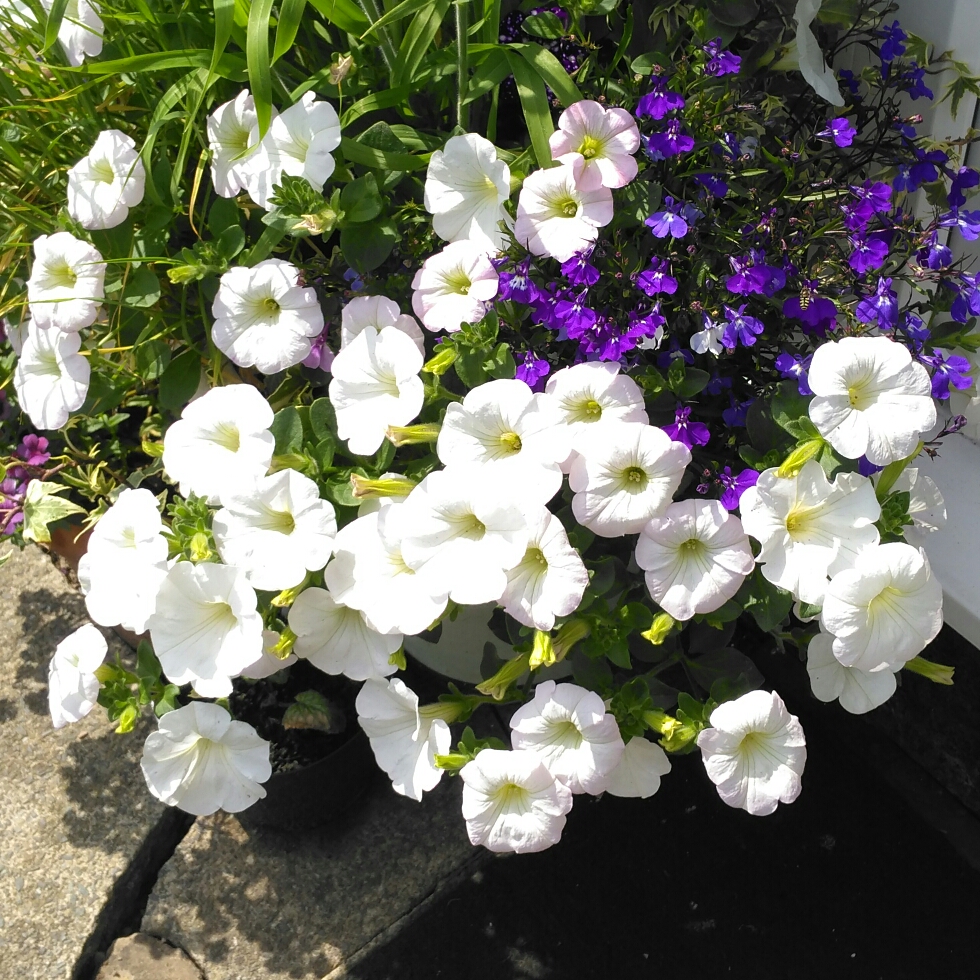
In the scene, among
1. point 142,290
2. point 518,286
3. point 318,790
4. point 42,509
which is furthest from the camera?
point 318,790

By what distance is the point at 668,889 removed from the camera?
1.70m

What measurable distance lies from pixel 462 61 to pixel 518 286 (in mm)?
317

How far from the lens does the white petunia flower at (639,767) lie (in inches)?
45.8

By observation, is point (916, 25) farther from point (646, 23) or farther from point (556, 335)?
point (556, 335)

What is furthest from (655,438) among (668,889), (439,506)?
(668,889)

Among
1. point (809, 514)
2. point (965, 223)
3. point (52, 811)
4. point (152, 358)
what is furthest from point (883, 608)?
point (52, 811)

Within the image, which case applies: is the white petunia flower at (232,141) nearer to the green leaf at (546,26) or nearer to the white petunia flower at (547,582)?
the green leaf at (546,26)

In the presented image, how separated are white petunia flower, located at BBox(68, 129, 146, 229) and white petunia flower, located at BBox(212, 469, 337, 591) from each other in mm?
464

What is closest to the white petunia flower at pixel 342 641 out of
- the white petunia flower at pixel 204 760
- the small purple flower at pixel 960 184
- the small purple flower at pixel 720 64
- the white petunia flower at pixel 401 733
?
the white petunia flower at pixel 401 733

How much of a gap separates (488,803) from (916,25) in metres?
1.25

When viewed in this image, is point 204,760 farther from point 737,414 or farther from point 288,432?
point 737,414

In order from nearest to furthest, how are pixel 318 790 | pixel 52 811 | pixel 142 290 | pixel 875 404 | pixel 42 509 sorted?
pixel 875 404 < pixel 142 290 < pixel 42 509 < pixel 318 790 < pixel 52 811

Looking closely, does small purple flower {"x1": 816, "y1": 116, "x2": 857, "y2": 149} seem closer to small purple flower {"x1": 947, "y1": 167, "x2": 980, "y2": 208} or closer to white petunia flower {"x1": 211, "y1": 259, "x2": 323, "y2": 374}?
small purple flower {"x1": 947, "y1": 167, "x2": 980, "y2": 208}

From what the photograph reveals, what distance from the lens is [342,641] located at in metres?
1.14
